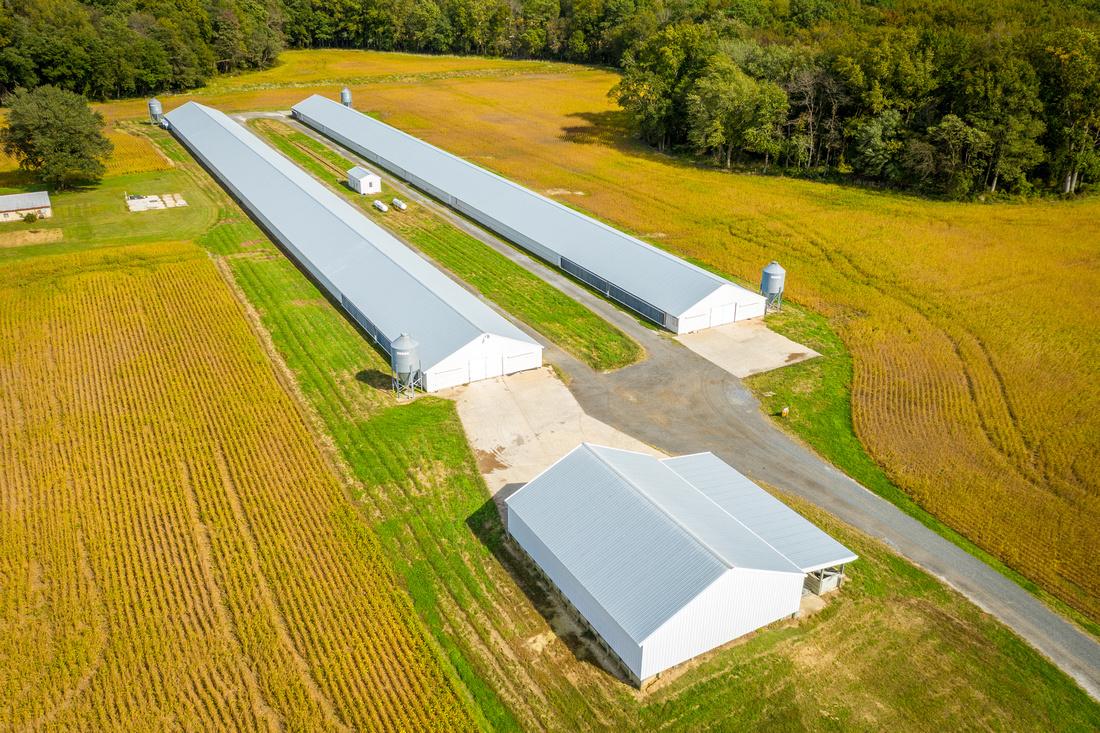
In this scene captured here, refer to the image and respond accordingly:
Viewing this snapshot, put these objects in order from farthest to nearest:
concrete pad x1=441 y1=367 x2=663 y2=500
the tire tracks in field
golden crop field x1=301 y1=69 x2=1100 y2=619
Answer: concrete pad x1=441 y1=367 x2=663 y2=500, golden crop field x1=301 y1=69 x2=1100 y2=619, the tire tracks in field

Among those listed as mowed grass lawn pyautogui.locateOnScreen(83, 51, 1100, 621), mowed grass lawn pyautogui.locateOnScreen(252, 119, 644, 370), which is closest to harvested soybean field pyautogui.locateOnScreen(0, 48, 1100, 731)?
mowed grass lawn pyautogui.locateOnScreen(83, 51, 1100, 621)

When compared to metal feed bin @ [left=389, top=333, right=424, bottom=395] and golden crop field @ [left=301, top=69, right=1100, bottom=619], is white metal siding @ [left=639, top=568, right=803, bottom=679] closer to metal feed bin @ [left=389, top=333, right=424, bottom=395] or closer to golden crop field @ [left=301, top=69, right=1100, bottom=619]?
golden crop field @ [left=301, top=69, right=1100, bottom=619]

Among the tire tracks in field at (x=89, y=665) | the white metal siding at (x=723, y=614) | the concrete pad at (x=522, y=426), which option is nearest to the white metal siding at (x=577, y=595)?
the white metal siding at (x=723, y=614)

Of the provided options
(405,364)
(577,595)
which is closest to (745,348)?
Result: (405,364)

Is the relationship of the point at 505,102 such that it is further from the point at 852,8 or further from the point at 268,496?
the point at 268,496

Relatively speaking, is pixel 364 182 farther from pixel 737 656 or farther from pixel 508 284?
pixel 737 656

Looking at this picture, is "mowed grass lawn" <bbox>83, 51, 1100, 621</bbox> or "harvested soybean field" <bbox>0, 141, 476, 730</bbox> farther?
"mowed grass lawn" <bbox>83, 51, 1100, 621</bbox>
